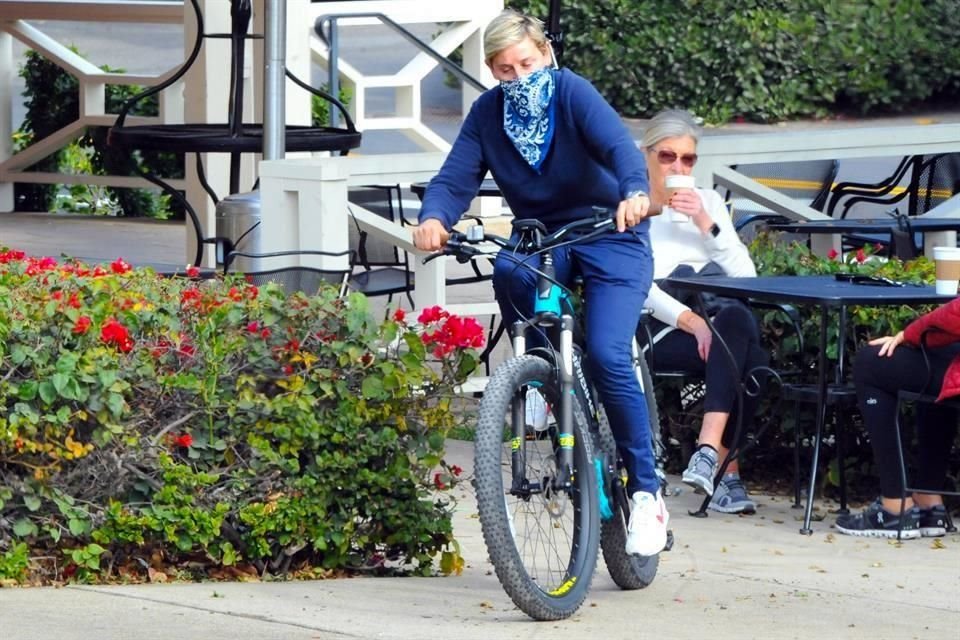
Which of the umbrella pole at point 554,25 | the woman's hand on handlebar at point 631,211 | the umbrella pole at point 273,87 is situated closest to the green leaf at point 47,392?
the woman's hand on handlebar at point 631,211

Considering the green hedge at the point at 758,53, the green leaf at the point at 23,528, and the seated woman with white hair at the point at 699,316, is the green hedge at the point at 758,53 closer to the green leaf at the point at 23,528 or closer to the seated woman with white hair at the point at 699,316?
the seated woman with white hair at the point at 699,316

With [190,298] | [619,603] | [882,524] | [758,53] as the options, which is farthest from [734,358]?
[758,53]

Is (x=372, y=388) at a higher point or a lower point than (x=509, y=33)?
lower

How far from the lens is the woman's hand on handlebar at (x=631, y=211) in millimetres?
4688

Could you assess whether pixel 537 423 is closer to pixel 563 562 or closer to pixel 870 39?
pixel 563 562

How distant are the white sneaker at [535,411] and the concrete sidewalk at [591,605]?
1.61ft

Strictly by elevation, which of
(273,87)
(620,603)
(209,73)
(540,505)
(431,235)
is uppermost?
(209,73)

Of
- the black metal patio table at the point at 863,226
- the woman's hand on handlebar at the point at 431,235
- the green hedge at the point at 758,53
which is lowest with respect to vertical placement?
the black metal patio table at the point at 863,226

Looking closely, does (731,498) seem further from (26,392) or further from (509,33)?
(26,392)

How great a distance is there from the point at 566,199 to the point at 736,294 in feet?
4.03

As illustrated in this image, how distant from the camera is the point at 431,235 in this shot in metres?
4.88

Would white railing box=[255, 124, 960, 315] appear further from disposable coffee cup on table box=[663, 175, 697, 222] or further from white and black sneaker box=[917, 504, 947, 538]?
white and black sneaker box=[917, 504, 947, 538]

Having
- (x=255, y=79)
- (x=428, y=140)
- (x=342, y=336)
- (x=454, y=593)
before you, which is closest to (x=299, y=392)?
(x=342, y=336)

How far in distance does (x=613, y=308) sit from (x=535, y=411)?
13.9 inches
